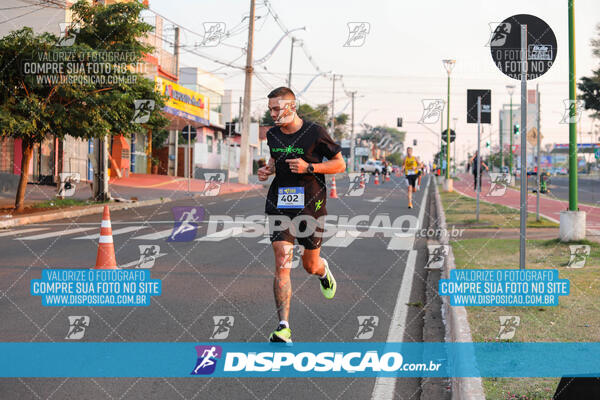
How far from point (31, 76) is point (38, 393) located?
14028 mm

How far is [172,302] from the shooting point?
691 cm

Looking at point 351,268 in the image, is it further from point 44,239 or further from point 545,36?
point 44,239

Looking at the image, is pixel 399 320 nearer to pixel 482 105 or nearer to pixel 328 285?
pixel 328 285

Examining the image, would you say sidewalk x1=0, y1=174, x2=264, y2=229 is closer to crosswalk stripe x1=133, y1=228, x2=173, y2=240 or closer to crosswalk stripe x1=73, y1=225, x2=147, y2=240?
crosswalk stripe x1=73, y1=225, x2=147, y2=240

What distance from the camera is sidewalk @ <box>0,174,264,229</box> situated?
17.2m

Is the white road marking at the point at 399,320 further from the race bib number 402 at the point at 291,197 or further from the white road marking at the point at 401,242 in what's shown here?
the race bib number 402 at the point at 291,197

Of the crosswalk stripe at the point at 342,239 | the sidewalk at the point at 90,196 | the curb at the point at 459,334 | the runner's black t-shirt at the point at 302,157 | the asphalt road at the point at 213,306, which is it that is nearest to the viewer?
the curb at the point at 459,334

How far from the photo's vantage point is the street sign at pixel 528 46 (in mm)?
6707

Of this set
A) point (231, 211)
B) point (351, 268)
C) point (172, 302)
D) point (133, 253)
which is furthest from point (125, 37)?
point (172, 302)

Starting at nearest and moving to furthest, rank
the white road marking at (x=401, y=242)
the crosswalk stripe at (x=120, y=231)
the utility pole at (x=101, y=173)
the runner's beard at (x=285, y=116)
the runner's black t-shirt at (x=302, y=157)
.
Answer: the runner's beard at (x=285, y=116)
the runner's black t-shirt at (x=302, y=157)
the white road marking at (x=401, y=242)
the crosswalk stripe at (x=120, y=231)
the utility pole at (x=101, y=173)

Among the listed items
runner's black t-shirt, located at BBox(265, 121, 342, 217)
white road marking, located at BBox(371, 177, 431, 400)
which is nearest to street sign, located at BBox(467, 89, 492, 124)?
white road marking, located at BBox(371, 177, 431, 400)

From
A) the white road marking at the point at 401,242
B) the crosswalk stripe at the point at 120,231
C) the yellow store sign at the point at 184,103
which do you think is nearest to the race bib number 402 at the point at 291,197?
the white road marking at the point at 401,242

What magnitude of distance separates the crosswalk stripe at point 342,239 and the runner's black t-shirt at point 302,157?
261 inches

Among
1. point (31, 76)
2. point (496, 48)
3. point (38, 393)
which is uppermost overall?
point (31, 76)
